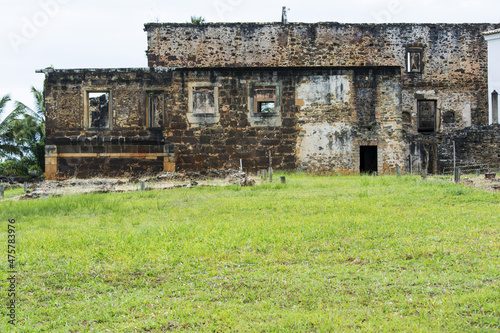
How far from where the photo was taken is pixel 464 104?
24.9m

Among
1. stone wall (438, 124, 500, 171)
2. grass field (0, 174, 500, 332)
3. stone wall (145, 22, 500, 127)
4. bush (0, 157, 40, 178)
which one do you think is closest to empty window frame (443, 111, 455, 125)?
stone wall (145, 22, 500, 127)

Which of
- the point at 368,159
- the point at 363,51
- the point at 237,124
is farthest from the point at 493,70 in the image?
the point at 237,124

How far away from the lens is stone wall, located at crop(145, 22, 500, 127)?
23.2 m

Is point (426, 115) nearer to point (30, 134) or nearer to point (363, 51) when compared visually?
point (363, 51)

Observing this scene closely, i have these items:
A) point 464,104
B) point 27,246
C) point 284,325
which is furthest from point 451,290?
point 464,104

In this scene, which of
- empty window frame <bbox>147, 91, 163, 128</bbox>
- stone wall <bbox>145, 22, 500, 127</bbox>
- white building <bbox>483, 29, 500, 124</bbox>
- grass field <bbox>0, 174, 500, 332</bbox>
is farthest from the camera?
white building <bbox>483, 29, 500, 124</bbox>

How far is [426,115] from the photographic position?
2548cm

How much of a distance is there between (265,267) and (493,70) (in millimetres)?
22969

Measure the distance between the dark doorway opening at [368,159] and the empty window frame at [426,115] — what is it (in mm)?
8026

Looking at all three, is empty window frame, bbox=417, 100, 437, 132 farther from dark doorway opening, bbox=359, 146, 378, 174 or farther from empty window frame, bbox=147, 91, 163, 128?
empty window frame, bbox=147, 91, 163, 128

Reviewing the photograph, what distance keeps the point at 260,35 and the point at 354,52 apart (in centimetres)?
431

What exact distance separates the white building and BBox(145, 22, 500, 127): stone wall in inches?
11.3

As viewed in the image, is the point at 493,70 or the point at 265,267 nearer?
the point at 265,267

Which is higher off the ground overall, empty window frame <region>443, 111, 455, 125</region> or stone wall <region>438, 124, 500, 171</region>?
empty window frame <region>443, 111, 455, 125</region>
